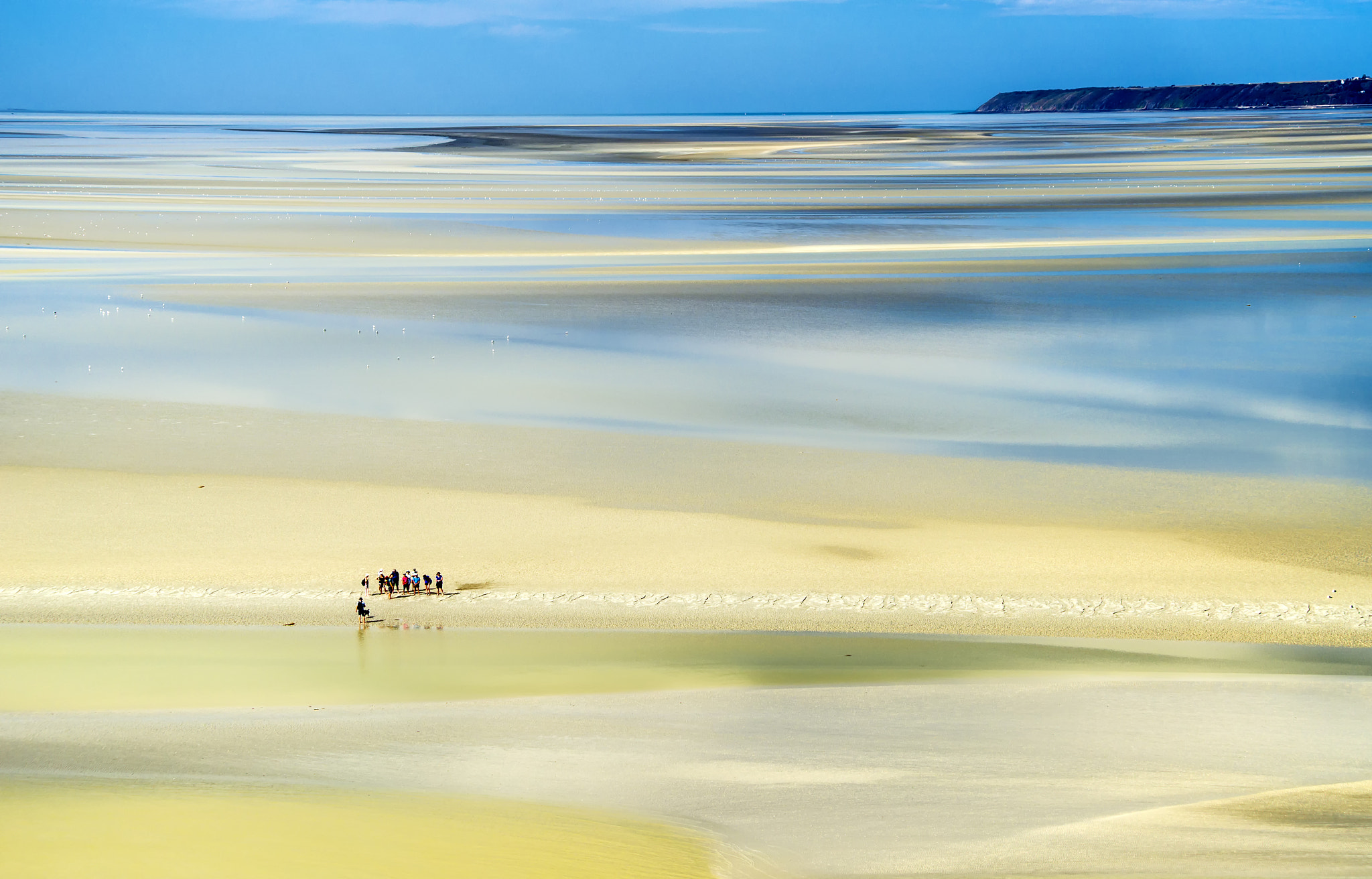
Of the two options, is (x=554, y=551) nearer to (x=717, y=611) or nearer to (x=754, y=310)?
(x=717, y=611)

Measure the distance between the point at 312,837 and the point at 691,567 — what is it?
17.1 ft

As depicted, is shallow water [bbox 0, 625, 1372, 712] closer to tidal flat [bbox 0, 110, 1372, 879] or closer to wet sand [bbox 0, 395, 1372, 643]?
tidal flat [bbox 0, 110, 1372, 879]

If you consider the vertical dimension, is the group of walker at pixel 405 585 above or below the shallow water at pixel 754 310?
below

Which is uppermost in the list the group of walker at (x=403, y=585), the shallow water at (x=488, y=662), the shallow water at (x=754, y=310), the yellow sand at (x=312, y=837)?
the shallow water at (x=754, y=310)

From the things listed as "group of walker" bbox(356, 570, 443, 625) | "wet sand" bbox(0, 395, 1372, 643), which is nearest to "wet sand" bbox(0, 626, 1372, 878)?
"wet sand" bbox(0, 395, 1372, 643)

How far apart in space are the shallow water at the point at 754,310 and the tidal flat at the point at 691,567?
157 mm

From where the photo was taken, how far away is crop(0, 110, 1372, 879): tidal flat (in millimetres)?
7957

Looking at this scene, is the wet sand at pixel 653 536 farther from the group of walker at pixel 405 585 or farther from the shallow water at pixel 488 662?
the shallow water at pixel 488 662

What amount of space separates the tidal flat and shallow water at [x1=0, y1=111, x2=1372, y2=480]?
0.51 feet

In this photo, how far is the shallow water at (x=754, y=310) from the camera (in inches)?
706

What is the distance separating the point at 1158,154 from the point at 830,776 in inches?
2997

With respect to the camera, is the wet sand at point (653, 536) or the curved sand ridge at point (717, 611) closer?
the curved sand ridge at point (717, 611)

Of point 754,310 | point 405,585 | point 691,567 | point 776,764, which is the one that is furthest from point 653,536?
point 754,310

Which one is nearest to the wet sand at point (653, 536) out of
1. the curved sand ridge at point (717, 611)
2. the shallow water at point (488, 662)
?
the curved sand ridge at point (717, 611)
